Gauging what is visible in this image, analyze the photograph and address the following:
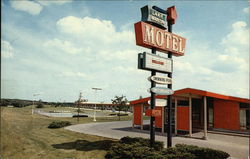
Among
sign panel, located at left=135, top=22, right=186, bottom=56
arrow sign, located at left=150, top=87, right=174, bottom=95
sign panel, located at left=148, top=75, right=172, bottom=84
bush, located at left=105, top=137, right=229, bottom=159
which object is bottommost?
bush, located at left=105, top=137, right=229, bottom=159

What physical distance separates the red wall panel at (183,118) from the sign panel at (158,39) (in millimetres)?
9023

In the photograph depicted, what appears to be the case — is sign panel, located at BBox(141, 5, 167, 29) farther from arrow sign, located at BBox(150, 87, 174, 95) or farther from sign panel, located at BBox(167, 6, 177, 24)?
arrow sign, located at BBox(150, 87, 174, 95)

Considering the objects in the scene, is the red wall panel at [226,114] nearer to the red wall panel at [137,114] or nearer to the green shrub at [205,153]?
the red wall panel at [137,114]

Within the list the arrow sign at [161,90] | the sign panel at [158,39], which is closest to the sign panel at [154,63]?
the sign panel at [158,39]

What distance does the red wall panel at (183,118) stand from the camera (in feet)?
73.0

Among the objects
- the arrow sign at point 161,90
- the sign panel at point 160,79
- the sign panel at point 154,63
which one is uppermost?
→ the sign panel at point 154,63

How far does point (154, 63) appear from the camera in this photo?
44.8ft

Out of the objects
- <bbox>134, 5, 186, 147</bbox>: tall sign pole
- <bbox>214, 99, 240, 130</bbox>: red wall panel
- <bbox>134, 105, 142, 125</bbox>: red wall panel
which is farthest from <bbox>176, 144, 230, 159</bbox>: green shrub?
<bbox>134, 105, 142, 125</bbox>: red wall panel

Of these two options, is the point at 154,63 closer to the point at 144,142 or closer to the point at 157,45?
the point at 157,45

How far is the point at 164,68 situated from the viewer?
1433 cm

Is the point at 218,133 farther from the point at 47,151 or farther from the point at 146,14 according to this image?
the point at 47,151

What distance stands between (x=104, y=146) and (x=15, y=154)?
6.18m

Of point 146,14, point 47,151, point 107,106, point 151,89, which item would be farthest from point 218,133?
point 107,106

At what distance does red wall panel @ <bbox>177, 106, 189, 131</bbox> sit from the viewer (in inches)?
876
